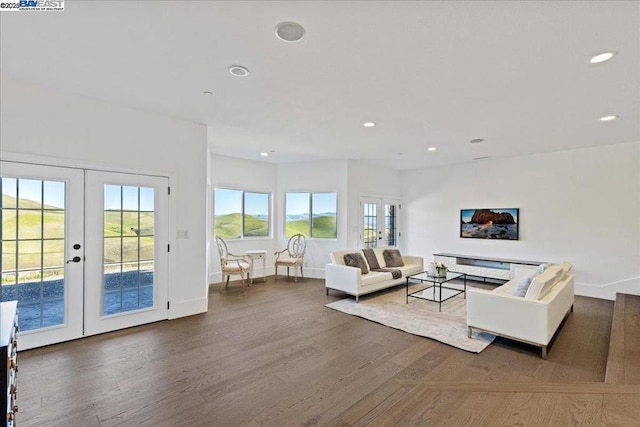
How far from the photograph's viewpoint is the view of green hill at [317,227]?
23.5ft

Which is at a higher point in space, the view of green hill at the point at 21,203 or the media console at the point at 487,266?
the view of green hill at the point at 21,203

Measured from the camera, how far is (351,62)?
2613mm

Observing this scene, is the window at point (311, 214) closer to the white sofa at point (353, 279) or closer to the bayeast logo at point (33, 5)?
the white sofa at point (353, 279)

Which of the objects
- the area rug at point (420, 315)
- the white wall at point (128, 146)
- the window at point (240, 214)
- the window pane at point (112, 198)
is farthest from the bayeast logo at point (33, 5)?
the window at point (240, 214)

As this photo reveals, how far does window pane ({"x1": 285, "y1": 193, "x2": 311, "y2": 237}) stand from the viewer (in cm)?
740

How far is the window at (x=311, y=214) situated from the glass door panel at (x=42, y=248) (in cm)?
454

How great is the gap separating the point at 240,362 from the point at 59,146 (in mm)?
3174

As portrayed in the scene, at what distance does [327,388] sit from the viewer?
2.51 metres

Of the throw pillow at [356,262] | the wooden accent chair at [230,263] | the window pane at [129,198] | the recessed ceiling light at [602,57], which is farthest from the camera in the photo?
the wooden accent chair at [230,263]

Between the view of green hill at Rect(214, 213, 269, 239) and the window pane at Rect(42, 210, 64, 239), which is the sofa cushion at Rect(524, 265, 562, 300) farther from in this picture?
the view of green hill at Rect(214, 213, 269, 239)

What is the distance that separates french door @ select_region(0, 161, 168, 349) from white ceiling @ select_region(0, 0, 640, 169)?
1.07 m

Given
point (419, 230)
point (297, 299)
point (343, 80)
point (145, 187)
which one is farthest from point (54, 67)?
point (419, 230)

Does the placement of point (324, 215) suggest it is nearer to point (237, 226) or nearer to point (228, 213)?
point (237, 226)

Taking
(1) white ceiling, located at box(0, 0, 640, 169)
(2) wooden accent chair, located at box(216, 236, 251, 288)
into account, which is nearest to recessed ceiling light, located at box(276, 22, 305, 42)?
(1) white ceiling, located at box(0, 0, 640, 169)
